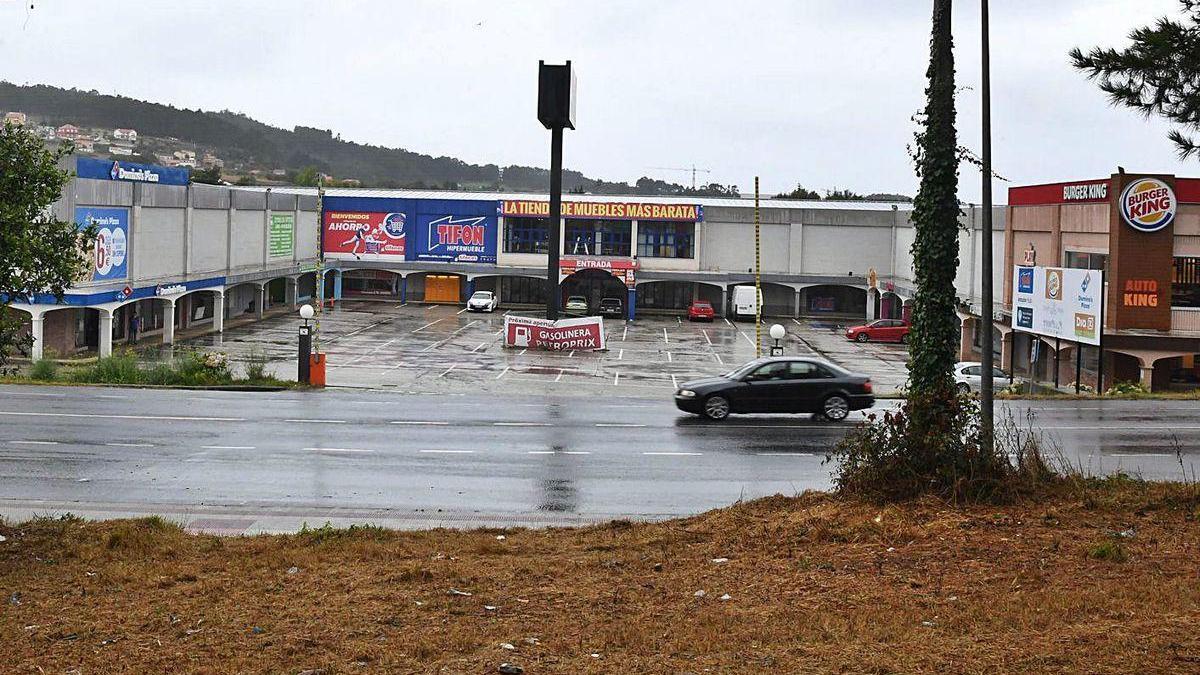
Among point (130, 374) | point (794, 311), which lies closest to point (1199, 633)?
point (130, 374)

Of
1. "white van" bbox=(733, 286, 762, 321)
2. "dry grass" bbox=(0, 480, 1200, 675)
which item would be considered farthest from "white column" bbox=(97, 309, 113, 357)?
"white van" bbox=(733, 286, 762, 321)

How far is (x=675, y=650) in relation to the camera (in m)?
9.23

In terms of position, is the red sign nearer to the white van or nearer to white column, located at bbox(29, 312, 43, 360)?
the white van

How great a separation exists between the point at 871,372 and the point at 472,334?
21.9m

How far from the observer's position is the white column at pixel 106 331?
4872 cm

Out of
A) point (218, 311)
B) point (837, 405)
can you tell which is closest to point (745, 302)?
point (218, 311)

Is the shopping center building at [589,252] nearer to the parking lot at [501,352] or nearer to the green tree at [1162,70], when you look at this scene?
the parking lot at [501,352]

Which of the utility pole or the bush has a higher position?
the utility pole

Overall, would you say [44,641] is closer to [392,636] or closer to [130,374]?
[392,636]

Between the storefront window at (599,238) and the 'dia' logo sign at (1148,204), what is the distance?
42154mm

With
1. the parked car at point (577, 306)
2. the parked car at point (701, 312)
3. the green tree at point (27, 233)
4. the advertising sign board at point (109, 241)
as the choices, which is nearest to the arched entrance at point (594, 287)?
the parked car at point (577, 306)

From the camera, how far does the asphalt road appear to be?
59.8 ft

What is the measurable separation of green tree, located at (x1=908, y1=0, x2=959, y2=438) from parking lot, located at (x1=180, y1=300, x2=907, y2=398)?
20813 millimetres

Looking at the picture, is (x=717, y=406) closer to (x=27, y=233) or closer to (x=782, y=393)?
(x=782, y=393)
